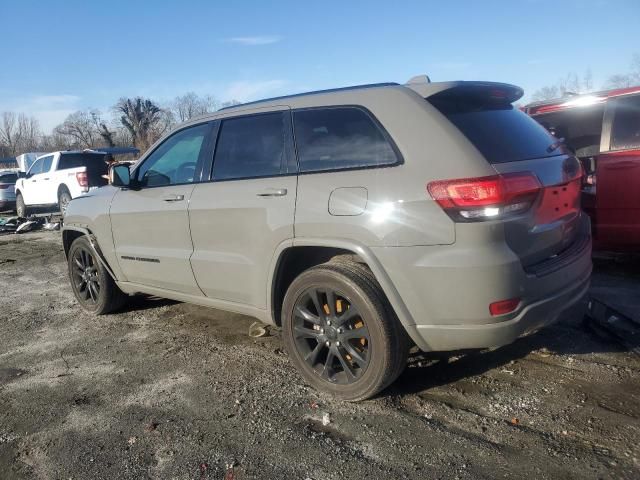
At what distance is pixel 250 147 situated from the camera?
149 inches

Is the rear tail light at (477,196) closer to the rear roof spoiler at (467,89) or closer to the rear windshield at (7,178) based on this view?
the rear roof spoiler at (467,89)

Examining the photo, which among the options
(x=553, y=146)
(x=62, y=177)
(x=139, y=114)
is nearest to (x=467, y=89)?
(x=553, y=146)

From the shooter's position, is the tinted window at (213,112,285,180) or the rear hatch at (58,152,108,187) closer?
the tinted window at (213,112,285,180)

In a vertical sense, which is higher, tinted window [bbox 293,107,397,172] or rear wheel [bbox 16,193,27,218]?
tinted window [bbox 293,107,397,172]

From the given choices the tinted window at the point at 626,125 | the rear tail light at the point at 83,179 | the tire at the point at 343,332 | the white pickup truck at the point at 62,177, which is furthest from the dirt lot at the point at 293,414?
the white pickup truck at the point at 62,177

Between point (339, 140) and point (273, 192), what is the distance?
21.3 inches

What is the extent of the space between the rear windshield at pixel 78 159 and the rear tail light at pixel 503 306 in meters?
14.7

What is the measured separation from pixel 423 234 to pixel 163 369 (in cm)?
227

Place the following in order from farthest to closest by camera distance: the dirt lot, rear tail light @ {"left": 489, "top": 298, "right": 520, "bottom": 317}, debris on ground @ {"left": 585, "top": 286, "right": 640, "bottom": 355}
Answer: debris on ground @ {"left": 585, "top": 286, "right": 640, "bottom": 355} < rear tail light @ {"left": 489, "top": 298, "right": 520, "bottom": 317} < the dirt lot

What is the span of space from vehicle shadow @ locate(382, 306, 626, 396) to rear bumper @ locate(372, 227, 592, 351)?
1.79 feet

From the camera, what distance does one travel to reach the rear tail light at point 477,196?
270 cm

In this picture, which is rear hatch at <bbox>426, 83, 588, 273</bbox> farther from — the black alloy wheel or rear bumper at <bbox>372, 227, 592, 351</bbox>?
the black alloy wheel

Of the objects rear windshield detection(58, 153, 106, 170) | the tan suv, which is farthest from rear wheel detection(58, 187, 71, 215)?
the tan suv

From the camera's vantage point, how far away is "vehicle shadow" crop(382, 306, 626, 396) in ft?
11.3
